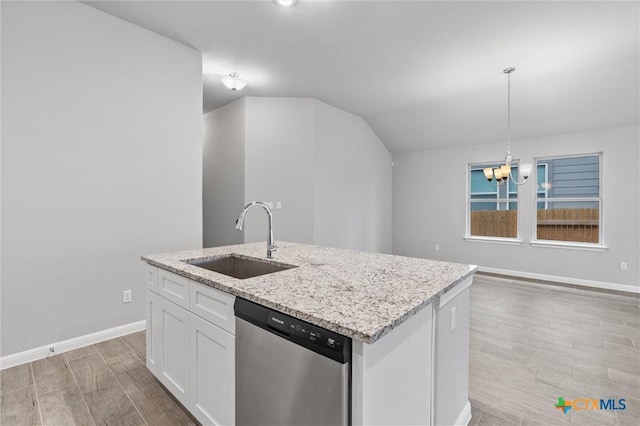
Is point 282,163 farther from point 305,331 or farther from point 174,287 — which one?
point 305,331

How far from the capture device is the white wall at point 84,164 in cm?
225

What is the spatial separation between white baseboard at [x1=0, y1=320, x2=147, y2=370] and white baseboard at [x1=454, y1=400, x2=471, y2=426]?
2.80 meters

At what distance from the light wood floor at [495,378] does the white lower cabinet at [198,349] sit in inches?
8.7

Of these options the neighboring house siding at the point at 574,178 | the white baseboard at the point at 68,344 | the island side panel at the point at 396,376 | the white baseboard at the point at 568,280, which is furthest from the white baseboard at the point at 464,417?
the neighboring house siding at the point at 574,178

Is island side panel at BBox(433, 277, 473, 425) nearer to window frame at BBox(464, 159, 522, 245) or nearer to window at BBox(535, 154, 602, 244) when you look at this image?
window frame at BBox(464, 159, 522, 245)

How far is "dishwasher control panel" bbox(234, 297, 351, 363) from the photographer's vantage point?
2.99ft

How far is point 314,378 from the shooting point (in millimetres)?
992

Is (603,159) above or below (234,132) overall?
below

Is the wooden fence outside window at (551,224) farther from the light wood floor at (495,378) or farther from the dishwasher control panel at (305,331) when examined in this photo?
the dishwasher control panel at (305,331)

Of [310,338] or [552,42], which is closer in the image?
[310,338]

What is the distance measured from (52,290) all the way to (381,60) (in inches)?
154

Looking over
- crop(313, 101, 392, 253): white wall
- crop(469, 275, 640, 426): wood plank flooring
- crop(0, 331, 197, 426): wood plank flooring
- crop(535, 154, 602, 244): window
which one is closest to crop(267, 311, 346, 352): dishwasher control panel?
crop(0, 331, 197, 426): wood plank flooring

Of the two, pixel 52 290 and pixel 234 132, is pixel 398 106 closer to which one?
pixel 234 132

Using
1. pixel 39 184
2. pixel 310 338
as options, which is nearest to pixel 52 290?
pixel 39 184
